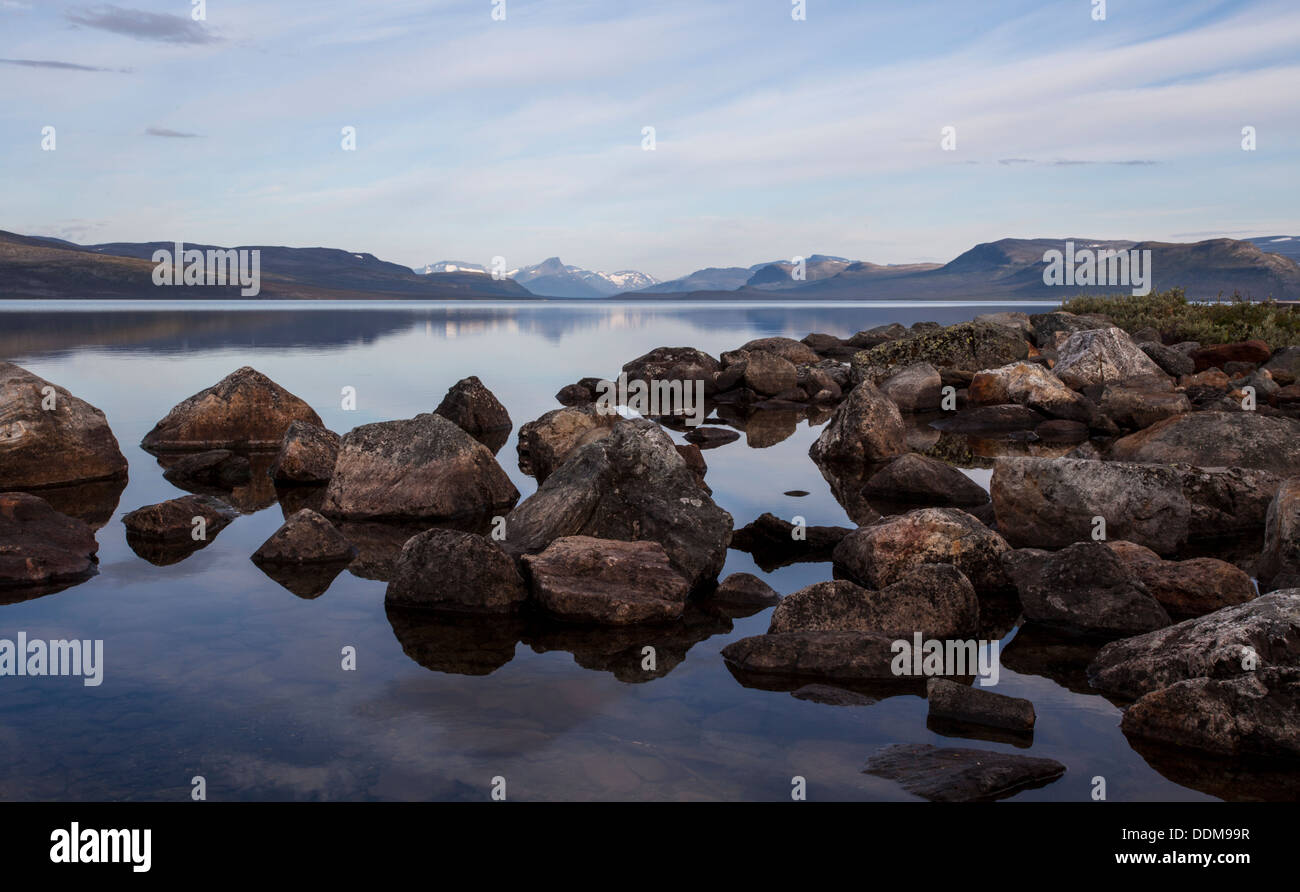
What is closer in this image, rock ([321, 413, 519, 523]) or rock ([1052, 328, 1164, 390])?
rock ([321, 413, 519, 523])

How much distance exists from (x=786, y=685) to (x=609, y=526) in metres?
3.61

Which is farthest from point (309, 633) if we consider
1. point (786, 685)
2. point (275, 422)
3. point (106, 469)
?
point (275, 422)

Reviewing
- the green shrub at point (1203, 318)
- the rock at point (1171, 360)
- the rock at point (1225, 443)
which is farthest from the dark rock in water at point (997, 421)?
the green shrub at point (1203, 318)

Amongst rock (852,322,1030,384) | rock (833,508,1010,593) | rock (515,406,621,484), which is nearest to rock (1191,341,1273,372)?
rock (852,322,1030,384)

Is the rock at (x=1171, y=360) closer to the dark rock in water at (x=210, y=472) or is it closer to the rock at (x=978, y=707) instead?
the rock at (x=978, y=707)

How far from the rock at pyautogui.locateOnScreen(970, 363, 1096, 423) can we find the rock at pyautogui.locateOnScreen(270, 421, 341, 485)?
49.3 ft

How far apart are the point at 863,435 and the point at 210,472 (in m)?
10.6

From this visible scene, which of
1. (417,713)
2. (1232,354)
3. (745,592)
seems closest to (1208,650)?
(745,592)

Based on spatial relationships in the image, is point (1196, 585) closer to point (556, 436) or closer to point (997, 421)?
point (556, 436)

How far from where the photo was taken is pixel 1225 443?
13.9 m

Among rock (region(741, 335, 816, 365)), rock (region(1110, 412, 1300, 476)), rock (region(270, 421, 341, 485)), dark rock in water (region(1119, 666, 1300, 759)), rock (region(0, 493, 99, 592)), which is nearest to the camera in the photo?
dark rock in water (region(1119, 666, 1300, 759))

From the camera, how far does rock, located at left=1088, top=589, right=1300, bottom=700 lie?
6.55m

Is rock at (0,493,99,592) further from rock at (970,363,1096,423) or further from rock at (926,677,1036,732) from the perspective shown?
rock at (970,363,1096,423)

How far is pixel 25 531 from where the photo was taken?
10.1 metres
